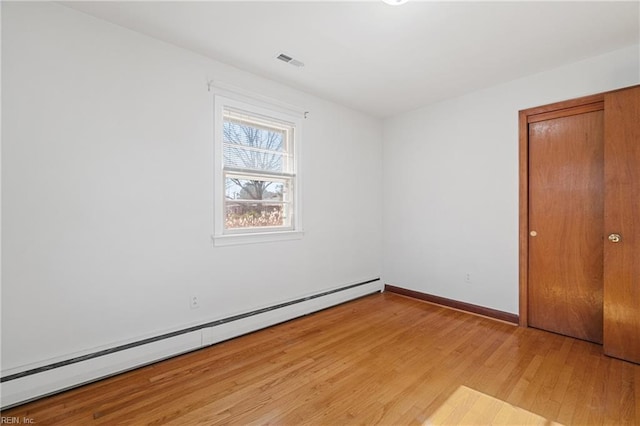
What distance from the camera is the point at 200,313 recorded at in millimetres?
2748

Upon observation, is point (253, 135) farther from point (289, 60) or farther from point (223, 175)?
point (289, 60)

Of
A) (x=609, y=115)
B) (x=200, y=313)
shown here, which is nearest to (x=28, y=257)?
(x=200, y=313)

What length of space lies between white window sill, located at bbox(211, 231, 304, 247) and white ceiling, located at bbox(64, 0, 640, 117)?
1692mm

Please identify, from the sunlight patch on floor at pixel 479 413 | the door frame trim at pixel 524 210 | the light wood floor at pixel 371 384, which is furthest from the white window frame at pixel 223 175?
the door frame trim at pixel 524 210

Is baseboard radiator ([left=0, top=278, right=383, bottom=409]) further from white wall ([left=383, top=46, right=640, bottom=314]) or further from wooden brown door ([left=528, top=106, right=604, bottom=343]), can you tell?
wooden brown door ([left=528, top=106, right=604, bottom=343])

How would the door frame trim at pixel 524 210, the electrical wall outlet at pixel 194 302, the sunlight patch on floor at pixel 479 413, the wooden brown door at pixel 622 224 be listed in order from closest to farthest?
the sunlight patch on floor at pixel 479 413 → the wooden brown door at pixel 622 224 → the electrical wall outlet at pixel 194 302 → the door frame trim at pixel 524 210

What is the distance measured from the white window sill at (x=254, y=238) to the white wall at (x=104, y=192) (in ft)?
0.24

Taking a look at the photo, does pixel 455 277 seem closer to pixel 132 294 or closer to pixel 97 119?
pixel 132 294

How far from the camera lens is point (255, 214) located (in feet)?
10.6

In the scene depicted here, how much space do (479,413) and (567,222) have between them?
2.19 m

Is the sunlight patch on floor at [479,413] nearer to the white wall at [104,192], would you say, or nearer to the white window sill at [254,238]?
the white wall at [104,192]

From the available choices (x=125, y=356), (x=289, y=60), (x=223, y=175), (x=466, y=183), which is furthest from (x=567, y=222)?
(x=125, y=356)

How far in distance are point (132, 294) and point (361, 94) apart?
3206 mm

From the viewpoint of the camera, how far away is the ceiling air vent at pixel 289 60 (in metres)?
2.75
